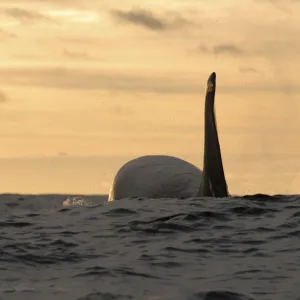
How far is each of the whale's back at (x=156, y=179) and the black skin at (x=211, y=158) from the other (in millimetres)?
3251

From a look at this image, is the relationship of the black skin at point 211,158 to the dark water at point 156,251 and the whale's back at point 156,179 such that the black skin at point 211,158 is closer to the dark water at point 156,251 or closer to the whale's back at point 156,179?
the dark water at point 156,251

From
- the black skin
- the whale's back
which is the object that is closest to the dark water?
the black skin

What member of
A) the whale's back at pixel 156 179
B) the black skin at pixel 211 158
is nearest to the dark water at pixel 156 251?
the black skin at pixel 211 158

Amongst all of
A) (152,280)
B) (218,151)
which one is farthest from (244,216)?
(152,280)

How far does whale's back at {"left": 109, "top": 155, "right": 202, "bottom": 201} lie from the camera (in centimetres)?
2911

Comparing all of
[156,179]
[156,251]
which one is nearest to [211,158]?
[156,179]

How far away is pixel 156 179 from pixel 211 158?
5.18m

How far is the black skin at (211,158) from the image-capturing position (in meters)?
24.5

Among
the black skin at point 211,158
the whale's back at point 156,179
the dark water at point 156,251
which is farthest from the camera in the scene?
the whale's back at point 156,179

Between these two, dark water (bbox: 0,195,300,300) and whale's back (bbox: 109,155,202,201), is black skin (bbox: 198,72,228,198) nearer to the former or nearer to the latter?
dark water (bbox: 0,195,300,300)

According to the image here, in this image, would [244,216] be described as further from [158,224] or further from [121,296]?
[121,296]

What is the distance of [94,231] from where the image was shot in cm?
1958

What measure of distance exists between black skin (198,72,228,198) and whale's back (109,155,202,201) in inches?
128

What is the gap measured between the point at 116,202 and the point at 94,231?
5953 millimetres
